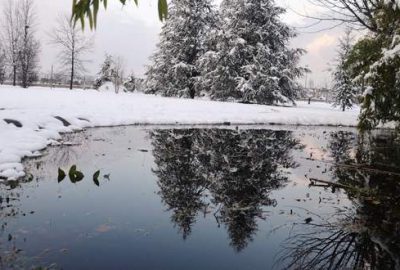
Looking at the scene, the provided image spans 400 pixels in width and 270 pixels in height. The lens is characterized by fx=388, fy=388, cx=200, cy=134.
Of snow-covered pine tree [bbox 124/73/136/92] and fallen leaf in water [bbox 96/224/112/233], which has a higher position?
snow-covered pine tree [bbox 124/73/136/92]

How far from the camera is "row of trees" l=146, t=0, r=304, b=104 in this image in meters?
33.3

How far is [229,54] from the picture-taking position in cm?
3303

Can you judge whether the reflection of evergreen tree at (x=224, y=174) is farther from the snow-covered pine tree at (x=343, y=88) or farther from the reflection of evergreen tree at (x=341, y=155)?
the snow-covered pine tree at (x=343, y=88)

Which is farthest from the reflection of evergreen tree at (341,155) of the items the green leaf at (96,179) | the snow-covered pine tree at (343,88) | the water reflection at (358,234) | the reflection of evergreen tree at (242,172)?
the snow-covered pine tree at (343,88)

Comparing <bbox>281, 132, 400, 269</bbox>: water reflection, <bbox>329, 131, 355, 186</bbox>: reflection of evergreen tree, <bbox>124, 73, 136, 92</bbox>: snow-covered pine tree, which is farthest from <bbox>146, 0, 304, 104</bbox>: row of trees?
<bbox>281, 132, 400, 269</bbox>: water reflection

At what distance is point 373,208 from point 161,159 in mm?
6126

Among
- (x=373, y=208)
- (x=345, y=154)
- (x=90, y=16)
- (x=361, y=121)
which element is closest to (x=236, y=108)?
(x=345, y=154)

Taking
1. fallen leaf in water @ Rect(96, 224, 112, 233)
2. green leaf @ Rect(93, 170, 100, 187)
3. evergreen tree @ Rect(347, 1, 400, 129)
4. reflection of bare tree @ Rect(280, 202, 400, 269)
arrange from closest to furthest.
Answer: reflection of bare tree @ Rect(280, 202, 400, 269) < fallen leaf in water @ Rect(96, 224, 112, 233) < evergreen tree @ Rect(347, 1, 400, 129) < green leaf @ Rect(93, 170, 100, 187)

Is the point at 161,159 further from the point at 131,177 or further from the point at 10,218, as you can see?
the point at 10,218

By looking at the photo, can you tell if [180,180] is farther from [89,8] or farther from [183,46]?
[183,46]

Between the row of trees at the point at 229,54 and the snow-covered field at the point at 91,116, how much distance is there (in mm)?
7017

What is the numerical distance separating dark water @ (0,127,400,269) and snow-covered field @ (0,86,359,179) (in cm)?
68

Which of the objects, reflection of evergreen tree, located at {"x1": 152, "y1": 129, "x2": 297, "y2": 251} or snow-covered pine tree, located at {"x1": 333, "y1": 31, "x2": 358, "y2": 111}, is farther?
snow-covered pine tree, located at {"x1": 333, "y1": 31, "x2": 358, "y2": 111}

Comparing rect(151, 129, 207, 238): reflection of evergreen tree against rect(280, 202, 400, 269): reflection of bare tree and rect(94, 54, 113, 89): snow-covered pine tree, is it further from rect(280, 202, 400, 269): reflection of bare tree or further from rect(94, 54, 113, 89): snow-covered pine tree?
rect(94, 54, 113, 89): snow-covered pine tree
